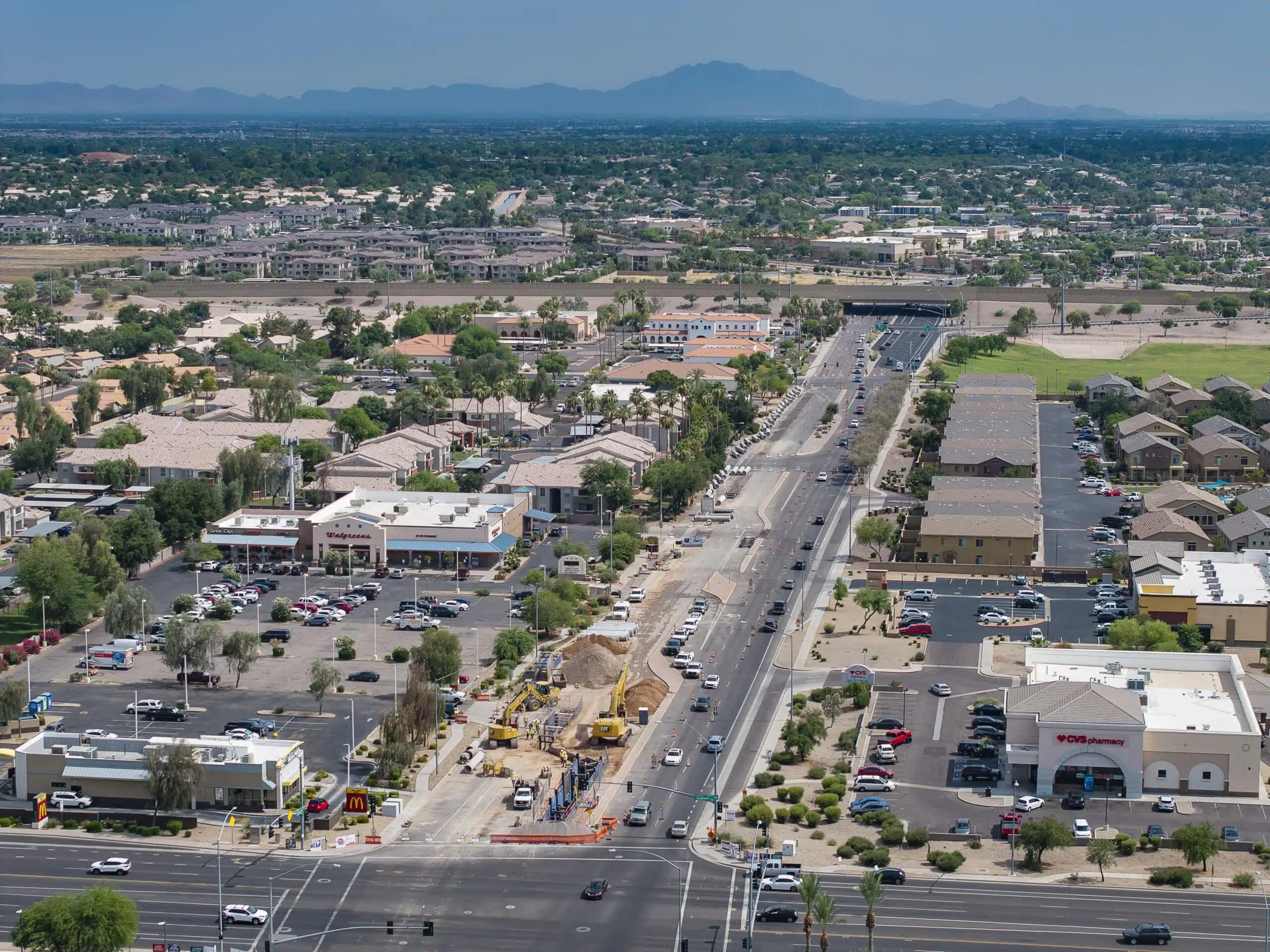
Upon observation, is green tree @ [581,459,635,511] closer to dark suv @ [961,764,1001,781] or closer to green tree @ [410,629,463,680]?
green tree @ [410,629,463,680]

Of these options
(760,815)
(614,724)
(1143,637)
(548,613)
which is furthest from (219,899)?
(1143,637)

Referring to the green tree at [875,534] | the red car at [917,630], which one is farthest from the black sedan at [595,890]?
the green tree at [875,534]

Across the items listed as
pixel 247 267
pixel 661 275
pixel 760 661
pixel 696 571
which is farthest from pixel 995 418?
pixel 247 267

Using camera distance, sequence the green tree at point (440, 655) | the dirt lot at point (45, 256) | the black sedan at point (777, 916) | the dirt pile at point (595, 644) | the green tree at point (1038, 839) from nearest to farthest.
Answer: the black sedan at point (777, 916), the green tree at point (1038, 839), the green tree at point (440, 655), the dirt pile at point (595, 644), the dirt lot at point (45, 256)

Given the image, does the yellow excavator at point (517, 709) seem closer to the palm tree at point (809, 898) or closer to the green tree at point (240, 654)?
the green tree at point (240, 654)

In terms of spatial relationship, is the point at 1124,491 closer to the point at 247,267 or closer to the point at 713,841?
the point at 713,841
